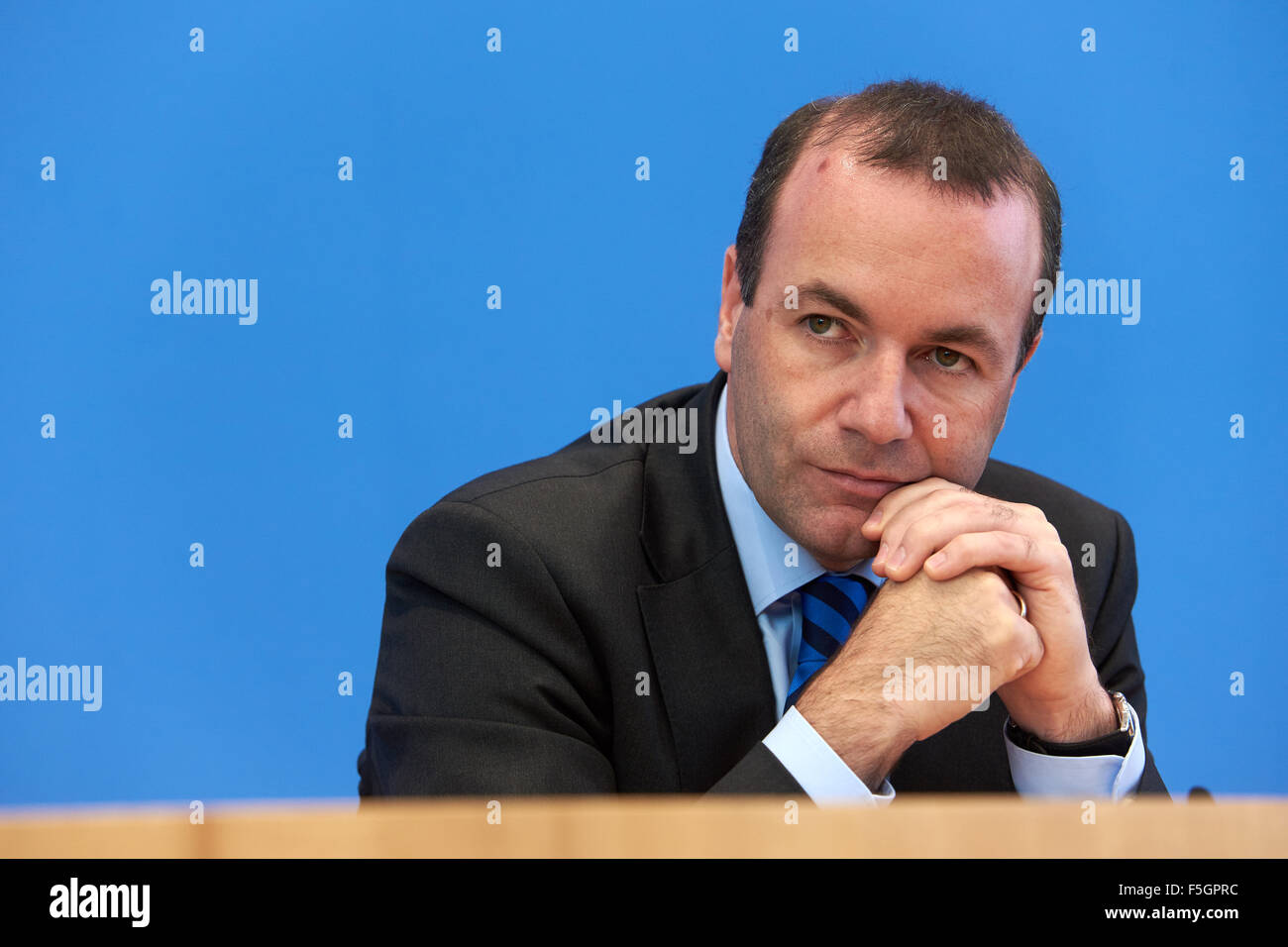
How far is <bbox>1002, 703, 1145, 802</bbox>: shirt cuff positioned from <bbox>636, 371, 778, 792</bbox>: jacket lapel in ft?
1.23

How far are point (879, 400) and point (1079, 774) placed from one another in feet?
1.99

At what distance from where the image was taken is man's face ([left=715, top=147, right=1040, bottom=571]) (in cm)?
165

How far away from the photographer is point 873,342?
1.68 m

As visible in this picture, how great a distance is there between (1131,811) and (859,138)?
1.36 m

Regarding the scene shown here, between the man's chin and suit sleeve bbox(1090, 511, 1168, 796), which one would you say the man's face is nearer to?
the man's chin

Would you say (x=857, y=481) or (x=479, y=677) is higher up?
(x=857, y=481)

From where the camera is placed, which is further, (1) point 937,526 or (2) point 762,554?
(2) point 762,554

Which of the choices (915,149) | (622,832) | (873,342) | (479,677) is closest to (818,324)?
(873,342)

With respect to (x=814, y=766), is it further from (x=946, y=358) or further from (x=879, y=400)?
(x=946, y=358)

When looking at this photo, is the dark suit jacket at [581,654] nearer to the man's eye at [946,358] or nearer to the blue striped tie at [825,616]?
the blue striped tie at [825,616]

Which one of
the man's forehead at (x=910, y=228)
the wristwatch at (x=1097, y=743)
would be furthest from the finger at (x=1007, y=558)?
the man's forehead at (x=910, y=228)

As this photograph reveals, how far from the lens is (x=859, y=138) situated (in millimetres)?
1752
